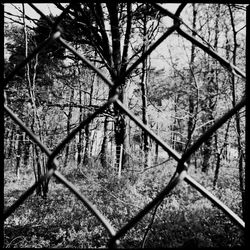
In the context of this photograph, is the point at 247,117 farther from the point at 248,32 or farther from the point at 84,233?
the point at 84,233

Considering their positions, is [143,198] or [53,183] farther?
[53,183]

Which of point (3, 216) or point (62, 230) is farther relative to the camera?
point (62, 230)

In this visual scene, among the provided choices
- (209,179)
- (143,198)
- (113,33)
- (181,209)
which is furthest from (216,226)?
(113,33)

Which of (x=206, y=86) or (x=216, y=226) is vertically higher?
(x=206, y=86)

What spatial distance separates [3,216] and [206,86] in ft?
37.5

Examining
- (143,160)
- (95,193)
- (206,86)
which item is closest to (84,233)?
(95,193)

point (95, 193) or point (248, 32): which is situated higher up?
point (248, 32)

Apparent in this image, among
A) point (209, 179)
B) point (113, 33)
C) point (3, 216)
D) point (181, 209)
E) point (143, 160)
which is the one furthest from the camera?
point (209, 179)

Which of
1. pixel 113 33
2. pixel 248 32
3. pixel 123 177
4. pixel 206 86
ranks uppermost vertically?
pixel 113 33

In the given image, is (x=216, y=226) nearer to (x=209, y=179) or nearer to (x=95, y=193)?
(x=95, y=193)

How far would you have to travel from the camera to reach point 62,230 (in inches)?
207

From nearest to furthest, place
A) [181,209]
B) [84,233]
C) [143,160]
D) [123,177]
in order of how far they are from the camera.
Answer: [84,233] → [181,209] → [123,177] → [143,160]

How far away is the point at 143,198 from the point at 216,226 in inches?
96.7

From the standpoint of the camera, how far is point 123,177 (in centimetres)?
871
